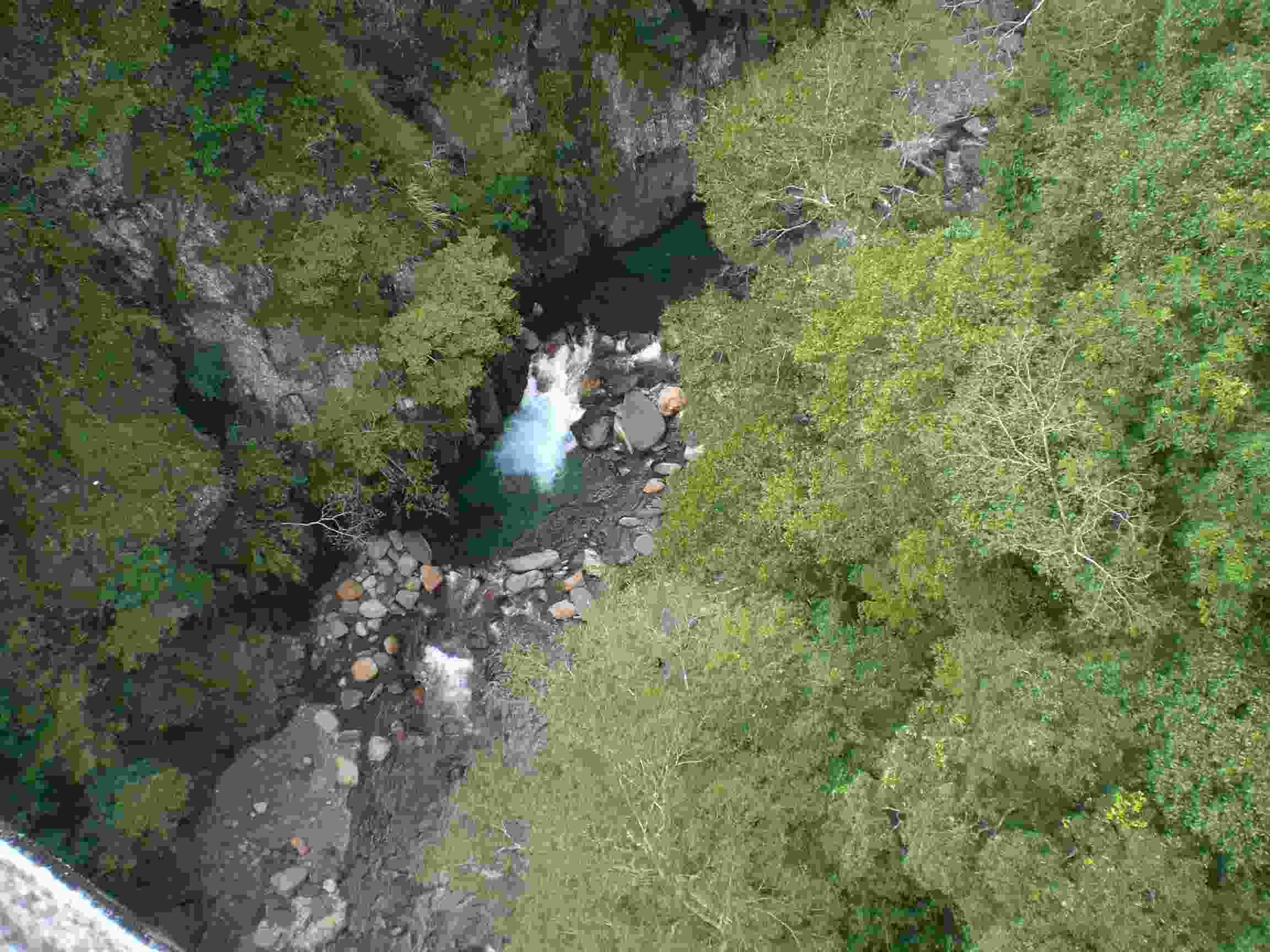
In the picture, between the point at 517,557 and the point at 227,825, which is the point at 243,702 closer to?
the point at 227,825

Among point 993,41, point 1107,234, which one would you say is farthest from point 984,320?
point 993,41

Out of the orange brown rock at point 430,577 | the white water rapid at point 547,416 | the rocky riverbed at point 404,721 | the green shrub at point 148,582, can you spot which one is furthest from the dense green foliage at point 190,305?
the white water rapid at point 547,416

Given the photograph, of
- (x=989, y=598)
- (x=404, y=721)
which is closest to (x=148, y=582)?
(x=404, y=721)

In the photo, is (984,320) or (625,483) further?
(625,483)

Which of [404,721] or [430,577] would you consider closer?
[404,721]

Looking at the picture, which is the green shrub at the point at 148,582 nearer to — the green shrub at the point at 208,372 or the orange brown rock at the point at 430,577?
the green shrub at the point at 208,372

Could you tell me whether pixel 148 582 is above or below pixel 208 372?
below

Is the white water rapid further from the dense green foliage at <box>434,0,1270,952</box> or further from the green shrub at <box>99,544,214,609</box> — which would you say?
the green shrub at <box>99,544,214,609</box>

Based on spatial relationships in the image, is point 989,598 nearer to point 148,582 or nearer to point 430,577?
point 430,577
